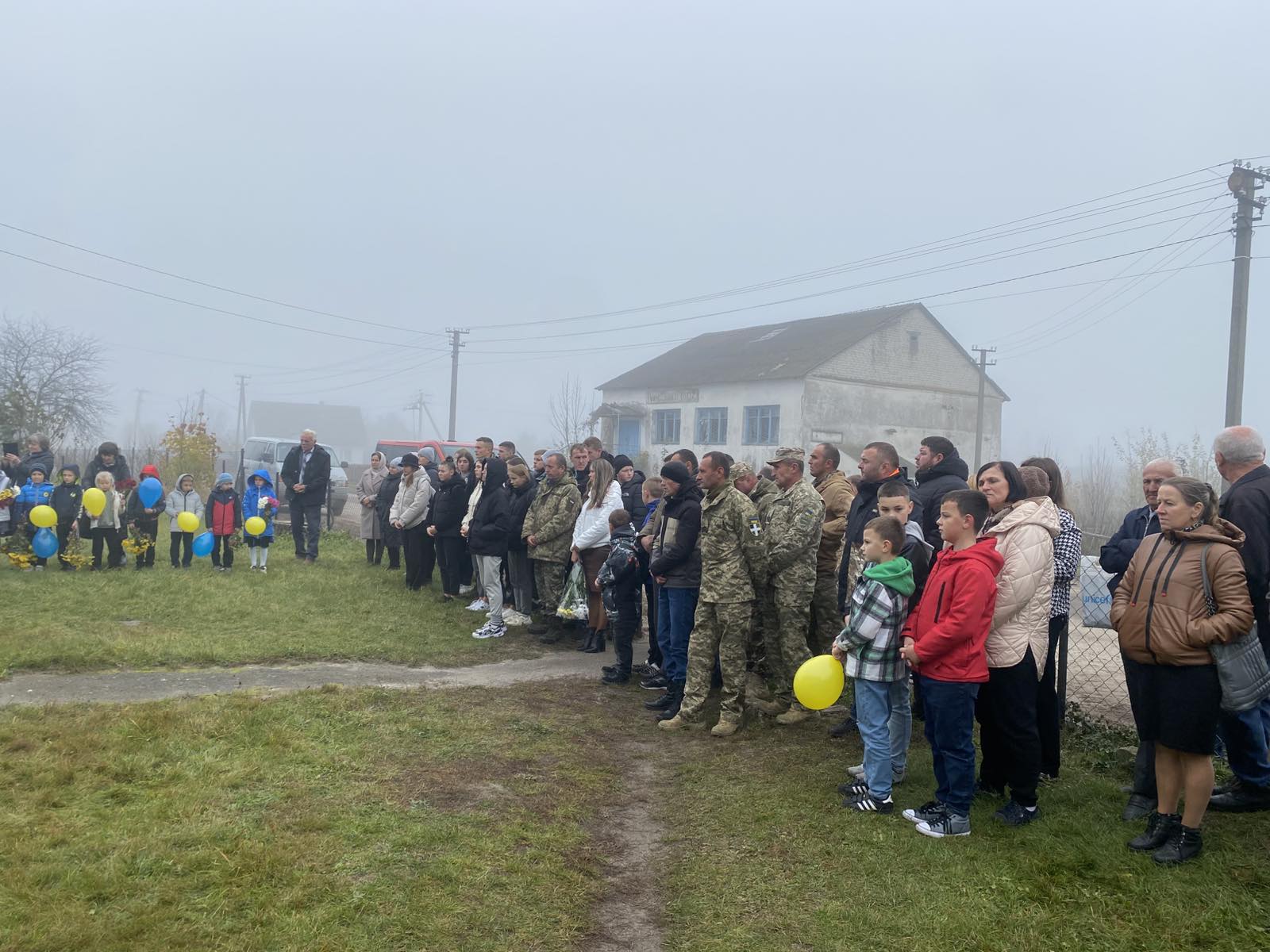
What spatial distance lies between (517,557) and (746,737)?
15.5ft

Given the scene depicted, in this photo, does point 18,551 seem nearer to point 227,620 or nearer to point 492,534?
point 227,620

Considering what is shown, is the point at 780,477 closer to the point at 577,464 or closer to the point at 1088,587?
the point at 1088,587

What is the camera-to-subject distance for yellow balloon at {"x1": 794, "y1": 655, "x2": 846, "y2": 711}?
533cm

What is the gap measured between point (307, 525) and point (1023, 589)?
12137 millimetres

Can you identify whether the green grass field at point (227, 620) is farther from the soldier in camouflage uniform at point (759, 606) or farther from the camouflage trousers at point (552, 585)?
the soldier in camouflage uniform at point (759, 606)

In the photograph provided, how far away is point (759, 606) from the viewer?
7.71m

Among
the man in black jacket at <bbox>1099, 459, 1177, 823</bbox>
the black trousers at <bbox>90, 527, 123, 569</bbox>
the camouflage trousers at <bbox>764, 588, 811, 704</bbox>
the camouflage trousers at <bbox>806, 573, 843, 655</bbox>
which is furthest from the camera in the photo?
the black trousers at <bbox>90, 527, 123, 569</bbox>

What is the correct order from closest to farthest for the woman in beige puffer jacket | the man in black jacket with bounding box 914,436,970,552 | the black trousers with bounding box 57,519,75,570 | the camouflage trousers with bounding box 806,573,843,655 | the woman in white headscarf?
the woman in beige puffer jacket → the man in black jacket with bounding box 914,436,970,552 → the camouflage trousers with bounding box 806,573,843,655 → the black trousers with bounding box 57,519,75,570 → the woman in white headscarf

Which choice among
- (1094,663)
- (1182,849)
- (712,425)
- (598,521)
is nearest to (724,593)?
(598,521)

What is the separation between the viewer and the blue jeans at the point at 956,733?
479 cm

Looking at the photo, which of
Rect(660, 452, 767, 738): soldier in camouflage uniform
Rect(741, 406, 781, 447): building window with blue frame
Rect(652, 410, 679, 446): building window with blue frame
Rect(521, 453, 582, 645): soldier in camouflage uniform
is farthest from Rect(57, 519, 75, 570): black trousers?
Rect(652, 410, 679, 446): building window with blue frame

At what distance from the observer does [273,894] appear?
3.84 metres

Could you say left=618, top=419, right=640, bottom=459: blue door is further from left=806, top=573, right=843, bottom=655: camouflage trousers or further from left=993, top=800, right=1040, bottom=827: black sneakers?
left=993, top=800, right=1040, bottom=827: black sneakers

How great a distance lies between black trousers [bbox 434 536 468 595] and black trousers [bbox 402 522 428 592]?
0.76 metres
